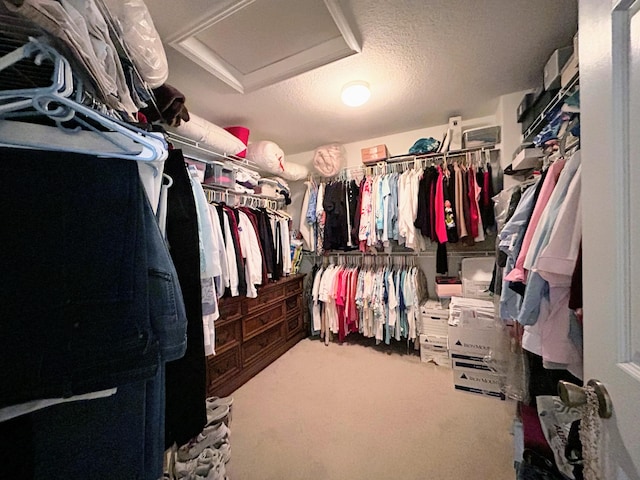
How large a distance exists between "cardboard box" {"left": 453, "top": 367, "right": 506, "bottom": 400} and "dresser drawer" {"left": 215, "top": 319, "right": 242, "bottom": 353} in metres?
1.79

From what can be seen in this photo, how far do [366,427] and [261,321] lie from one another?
1.22 metres

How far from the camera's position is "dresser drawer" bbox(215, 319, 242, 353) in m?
1.84

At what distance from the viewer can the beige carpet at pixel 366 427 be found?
1.29 metres

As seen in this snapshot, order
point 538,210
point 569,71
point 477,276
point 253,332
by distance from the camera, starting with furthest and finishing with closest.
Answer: point 477,276 < point 253,332 < point 569,71 < point 538,210

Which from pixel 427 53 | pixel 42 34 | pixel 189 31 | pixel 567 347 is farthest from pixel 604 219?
pixel 189 31

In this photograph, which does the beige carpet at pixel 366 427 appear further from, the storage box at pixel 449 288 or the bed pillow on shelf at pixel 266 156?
the bed pillow on shelf at pixel 266 156

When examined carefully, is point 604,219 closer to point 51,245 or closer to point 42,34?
point 51,245

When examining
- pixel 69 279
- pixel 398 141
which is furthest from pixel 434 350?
pixel 69 279

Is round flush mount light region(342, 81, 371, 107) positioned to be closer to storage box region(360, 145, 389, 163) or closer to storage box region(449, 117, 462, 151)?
storage box region(360, 145, 389, 163)

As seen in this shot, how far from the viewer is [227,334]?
6.34ft

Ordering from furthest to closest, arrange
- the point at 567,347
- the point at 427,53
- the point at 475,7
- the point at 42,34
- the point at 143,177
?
the point at 427,53 → the point at 475,7 → the point at 567,347 → the point at 143,177 → the point at 42,34

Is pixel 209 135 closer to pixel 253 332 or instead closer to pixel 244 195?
pixel 244 195

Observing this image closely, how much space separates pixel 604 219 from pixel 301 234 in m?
2.68

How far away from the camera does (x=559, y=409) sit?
1.01 m
